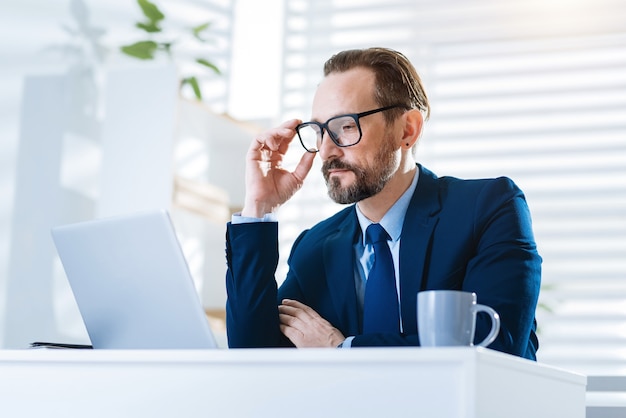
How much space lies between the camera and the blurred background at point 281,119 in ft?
10.2

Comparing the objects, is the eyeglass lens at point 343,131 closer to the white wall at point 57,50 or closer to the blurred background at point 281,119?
the blurred background at point 281,119

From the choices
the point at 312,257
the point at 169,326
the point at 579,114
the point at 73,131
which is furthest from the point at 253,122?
the point at 169,326

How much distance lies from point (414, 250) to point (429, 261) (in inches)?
1.6

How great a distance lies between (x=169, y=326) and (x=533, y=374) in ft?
1.98

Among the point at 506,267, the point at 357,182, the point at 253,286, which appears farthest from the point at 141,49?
the point at 506,267

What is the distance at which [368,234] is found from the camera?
1994mm

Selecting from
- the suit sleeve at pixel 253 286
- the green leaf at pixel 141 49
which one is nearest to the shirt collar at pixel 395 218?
the suit sleeve at pixel 253 286

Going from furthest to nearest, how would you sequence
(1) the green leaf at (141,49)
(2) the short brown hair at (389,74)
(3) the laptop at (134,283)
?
(1) the green leaf at (141,49) < (2) the short brown hair at (389,74) < (3) the laptop at (134,283)

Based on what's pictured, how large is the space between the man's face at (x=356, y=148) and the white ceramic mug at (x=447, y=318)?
88cm

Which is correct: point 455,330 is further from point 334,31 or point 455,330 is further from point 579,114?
point 334,31

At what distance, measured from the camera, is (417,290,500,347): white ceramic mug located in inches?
44.4

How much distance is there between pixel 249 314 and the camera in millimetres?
1841

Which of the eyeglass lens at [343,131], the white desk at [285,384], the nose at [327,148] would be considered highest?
the eyeglass lens at [343,131]

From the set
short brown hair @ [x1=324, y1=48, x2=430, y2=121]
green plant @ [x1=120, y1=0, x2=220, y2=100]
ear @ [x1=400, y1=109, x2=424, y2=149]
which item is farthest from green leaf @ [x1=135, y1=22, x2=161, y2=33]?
ear @ [x1=400, y1=109, x2=424, y2=149]
